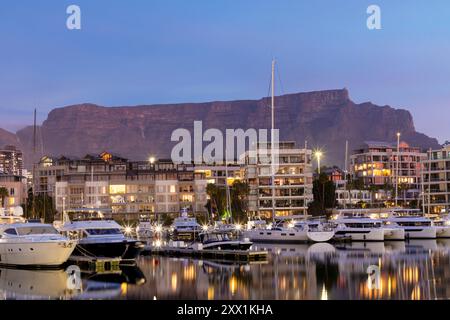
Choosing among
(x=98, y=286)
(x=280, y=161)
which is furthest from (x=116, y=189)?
(x=98, y=286)

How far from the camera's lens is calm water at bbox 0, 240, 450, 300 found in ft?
122

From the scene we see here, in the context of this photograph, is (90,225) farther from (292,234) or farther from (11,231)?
(292,234)

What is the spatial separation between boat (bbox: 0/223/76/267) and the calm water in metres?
1.06

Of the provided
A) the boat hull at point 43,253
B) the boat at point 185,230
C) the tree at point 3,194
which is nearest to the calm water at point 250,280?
the boat hull at point 43,253

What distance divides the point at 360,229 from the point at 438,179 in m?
61.4

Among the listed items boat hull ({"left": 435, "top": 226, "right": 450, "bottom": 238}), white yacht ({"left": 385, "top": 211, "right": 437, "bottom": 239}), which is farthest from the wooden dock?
boat hull ({"left": 435, "top": 226, "right": 450, "bottom": 238})

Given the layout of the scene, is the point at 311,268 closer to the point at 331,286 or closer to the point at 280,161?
the point at 331,286

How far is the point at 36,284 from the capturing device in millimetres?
40781

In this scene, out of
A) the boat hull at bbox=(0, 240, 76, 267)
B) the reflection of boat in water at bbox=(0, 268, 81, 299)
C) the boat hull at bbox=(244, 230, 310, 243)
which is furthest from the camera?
the boat hull at bbox=(244, 230, 310, 243)

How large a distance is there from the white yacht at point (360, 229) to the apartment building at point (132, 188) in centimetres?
5663

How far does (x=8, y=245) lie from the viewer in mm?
49719

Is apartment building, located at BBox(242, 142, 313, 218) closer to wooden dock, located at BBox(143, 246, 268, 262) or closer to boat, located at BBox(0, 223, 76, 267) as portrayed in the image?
wooden dock, located at BBox(143, 246, 268, 262)

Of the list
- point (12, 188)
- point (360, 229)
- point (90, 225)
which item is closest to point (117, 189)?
point (12, 188)

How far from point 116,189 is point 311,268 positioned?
90.7 meters
